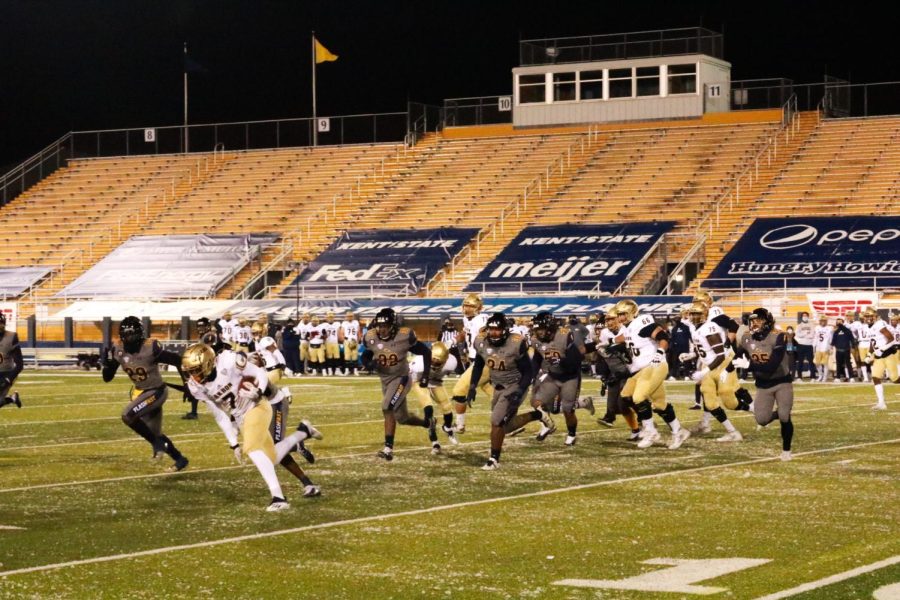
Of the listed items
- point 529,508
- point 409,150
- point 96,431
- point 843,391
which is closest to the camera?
point 529,508

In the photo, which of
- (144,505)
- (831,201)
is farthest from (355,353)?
(144,505)

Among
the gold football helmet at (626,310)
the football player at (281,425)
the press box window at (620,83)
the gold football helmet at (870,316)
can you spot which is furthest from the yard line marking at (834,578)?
the press box window at (620,83)

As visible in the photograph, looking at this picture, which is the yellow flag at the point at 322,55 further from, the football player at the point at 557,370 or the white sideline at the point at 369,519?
the white sideline at the point at 369,519

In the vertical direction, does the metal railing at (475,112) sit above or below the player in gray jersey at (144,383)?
above

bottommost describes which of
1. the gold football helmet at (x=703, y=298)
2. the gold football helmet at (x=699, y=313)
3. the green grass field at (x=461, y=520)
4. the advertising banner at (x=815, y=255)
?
the green grass field at (x=461, y=520)

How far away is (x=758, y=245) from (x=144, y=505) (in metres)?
30.5

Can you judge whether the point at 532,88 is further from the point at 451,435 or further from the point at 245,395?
the point at 245,395

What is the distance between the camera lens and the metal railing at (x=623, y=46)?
49.6m

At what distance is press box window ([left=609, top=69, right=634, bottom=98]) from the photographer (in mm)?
50812

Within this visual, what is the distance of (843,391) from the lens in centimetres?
2861

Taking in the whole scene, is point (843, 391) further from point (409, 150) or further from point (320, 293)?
point (409, 150)

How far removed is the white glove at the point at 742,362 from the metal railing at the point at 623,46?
3298cm

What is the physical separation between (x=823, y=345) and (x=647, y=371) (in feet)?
55.2

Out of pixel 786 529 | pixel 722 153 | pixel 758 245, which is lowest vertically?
pixel 786 529
